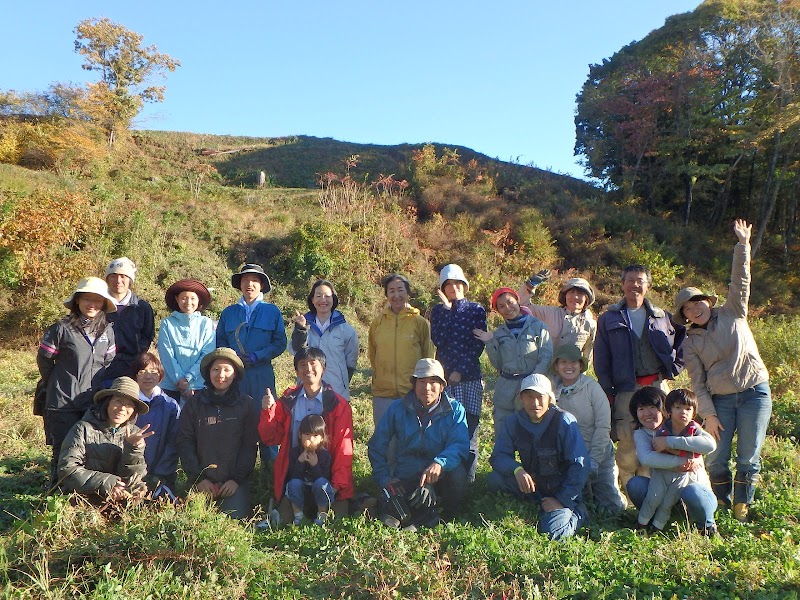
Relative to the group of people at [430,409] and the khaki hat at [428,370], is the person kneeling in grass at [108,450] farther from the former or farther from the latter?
the khaki hat at [428,370]

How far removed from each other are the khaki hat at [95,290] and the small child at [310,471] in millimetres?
1777

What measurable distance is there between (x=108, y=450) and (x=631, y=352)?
4.04 m

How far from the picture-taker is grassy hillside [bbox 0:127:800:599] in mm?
3090

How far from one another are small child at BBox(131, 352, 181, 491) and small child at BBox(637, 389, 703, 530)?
3.52m

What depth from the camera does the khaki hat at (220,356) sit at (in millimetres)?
4199

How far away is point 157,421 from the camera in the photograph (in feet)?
13.8

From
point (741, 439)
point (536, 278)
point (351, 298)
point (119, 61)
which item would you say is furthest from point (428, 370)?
point (119, 61)

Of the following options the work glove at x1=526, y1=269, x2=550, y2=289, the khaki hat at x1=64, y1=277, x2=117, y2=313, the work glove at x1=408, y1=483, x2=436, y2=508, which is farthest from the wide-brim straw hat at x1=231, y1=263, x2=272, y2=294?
the work glove at x1=526, y1=269, x2=550, y2=289

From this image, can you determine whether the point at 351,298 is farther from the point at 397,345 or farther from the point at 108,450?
the point at 108,450

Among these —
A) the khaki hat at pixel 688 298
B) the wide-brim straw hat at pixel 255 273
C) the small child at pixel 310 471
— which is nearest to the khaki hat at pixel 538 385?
the khaki hat at pixel 688 298

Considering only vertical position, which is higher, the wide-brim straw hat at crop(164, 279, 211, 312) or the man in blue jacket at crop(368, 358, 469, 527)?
the wide-brim straw hat at crop(164, 279, 211, 312)

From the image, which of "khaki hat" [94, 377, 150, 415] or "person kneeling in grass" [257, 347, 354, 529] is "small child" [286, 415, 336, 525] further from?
"khaki hat" [94, 377, 150, 415]

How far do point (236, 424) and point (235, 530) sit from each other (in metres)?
1.04

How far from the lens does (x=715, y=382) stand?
4.30 m
